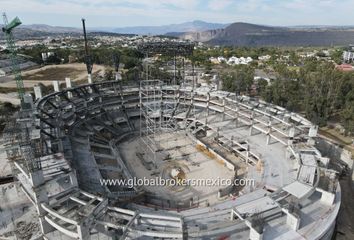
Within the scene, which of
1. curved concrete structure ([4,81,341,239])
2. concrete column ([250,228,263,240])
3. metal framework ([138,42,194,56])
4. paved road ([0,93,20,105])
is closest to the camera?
concrete column ([250,228,263,240])

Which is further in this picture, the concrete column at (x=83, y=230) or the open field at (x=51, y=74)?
the open field at (x=51, y=74)

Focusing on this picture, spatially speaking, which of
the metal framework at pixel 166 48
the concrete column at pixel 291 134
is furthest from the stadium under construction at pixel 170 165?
the metal framework at pixel 166 48

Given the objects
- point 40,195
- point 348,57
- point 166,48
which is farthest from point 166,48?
point 348,57

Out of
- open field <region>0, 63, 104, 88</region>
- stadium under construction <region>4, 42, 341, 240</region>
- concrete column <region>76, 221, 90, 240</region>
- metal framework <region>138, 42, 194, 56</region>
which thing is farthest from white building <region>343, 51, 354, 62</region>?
concrete column <region>76, 221, 90, 240</region>

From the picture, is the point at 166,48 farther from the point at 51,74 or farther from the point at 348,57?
the point at 348,57

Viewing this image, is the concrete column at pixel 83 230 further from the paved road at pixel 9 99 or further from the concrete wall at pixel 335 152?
the paved road at pixel 9 99

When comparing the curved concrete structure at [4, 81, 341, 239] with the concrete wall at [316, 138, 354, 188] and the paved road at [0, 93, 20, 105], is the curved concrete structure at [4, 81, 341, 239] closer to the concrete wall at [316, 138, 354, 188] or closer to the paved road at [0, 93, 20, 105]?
the concrete wall at [316, 138, 354, 188]
